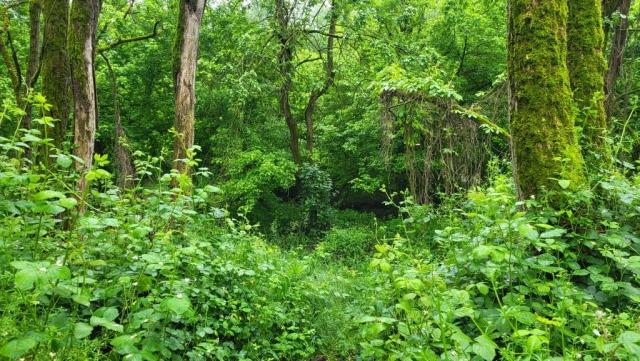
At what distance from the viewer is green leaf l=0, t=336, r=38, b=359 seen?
5.51 ft

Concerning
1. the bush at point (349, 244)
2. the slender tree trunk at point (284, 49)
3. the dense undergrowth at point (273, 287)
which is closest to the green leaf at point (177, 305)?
the dense undergrowth at point (273, 287)

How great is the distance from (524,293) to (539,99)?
5.51 ft

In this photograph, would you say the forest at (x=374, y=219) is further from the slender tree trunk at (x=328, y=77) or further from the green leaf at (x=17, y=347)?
the slender tree trunk at (x=328, y=77)

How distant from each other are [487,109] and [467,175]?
3.13ft

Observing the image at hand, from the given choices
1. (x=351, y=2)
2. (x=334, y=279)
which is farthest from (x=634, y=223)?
(x=351, y=2)

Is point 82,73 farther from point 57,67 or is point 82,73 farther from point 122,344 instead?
point 122,344

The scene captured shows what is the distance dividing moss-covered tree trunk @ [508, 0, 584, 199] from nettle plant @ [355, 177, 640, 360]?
0.31 meters

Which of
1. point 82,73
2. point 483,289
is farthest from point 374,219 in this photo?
point 82,73

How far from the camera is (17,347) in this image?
5.63ft

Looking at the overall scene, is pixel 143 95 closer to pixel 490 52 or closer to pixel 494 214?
pixel 490 52

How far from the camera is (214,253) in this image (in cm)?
396

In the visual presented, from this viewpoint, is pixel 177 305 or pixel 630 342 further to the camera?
pixel 177 305

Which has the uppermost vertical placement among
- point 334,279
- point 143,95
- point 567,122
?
point 143,95

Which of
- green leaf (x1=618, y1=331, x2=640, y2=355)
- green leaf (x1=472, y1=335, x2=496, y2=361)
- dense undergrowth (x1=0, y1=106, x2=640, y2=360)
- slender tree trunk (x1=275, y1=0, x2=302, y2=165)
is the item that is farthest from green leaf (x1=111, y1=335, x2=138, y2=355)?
slender tree trunk (x1=275, y1=0, x2=302, y2=165)
